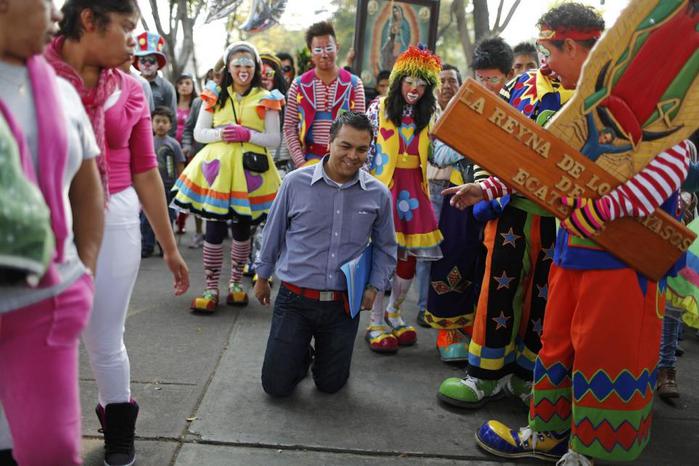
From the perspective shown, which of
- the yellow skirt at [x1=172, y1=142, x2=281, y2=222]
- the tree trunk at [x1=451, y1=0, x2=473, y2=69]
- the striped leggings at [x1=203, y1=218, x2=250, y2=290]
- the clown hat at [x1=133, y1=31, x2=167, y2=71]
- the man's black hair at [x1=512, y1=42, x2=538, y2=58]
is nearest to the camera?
the man's black hair at [x1=512, y1=42, x2=538, y2=58]

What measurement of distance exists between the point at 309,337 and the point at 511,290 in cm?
112

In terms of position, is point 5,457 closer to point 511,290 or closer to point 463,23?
point 511,290

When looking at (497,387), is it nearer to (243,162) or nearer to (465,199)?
(465,199)

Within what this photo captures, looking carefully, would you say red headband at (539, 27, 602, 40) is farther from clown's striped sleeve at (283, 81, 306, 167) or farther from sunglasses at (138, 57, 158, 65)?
sunglasses at (138, 57, 158, 65)

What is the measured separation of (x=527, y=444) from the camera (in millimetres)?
3078

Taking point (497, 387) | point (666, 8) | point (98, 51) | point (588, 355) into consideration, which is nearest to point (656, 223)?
point (588, 355)

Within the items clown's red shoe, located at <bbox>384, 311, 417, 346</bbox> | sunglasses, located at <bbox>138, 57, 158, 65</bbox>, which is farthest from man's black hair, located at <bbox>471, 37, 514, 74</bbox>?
sunglasses, located at <bbox>138, 57, 158, 65</bbox>

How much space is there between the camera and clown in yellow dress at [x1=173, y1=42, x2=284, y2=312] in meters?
4.96

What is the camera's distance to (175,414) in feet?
10.9

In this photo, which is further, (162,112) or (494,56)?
(162,112)

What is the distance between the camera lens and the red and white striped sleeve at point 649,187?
260 cm

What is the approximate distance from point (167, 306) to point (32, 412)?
139 inches

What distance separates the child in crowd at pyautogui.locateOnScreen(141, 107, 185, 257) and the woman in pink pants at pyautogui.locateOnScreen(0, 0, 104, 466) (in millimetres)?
5178

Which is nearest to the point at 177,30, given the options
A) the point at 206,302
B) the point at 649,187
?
the point at 206,302
